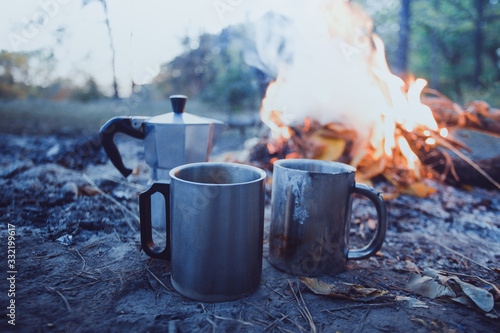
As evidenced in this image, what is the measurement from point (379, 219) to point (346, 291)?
29 cm

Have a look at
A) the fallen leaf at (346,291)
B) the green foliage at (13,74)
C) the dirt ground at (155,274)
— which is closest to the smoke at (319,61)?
the dirt ground at (155,274)

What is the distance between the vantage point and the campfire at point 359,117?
8.03 feet

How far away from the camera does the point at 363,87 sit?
2641 mm

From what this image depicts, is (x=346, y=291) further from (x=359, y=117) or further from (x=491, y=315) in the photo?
(x=359, y=117)

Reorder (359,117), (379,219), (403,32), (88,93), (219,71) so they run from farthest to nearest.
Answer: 1. (219,71)
2. (403,32)
3. (88,93)
4. (359,117)
5. (379,219)

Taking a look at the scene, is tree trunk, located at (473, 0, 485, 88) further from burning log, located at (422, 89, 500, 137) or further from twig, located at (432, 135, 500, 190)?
twig, located at (432, 135, 500, 190)

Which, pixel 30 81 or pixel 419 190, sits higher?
pixel 30 81

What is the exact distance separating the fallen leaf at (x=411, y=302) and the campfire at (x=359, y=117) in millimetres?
1486

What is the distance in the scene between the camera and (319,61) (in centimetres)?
292

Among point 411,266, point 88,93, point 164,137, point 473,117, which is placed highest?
point 88,93

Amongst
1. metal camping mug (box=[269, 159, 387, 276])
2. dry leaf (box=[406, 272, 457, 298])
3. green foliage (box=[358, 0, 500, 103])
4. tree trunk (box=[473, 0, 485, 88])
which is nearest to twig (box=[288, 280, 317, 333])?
metal camping mug (box=[269, 159, 387, 276])

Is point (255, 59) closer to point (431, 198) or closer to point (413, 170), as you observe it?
point (413, 170)

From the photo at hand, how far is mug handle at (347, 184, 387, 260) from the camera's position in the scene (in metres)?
1.13

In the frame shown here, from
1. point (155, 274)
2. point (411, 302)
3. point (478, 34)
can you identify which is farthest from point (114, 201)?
point (478, 34)
